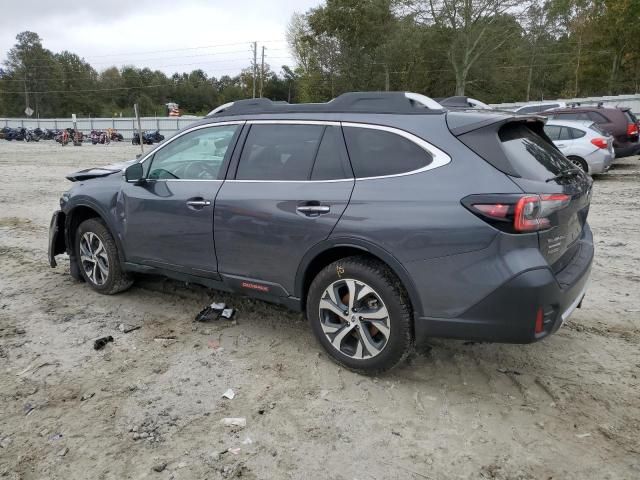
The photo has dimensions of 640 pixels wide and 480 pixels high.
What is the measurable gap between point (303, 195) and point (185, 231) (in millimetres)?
1192

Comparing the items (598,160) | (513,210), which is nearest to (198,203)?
(513,210)

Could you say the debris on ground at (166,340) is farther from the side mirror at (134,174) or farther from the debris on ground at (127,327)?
the side mirror at (134,174)

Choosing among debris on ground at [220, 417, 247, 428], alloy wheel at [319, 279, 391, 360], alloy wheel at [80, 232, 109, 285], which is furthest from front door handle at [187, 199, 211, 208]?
debris on ground at [220, 417, 247, 428]

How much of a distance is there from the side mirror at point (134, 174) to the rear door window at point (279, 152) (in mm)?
1089

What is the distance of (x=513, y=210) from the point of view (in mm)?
2793

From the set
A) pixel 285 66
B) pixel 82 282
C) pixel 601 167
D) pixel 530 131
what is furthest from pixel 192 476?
pixel 285 66

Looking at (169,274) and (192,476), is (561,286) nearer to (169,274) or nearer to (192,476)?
(192,476)

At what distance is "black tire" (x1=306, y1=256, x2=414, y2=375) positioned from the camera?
10.5 ft

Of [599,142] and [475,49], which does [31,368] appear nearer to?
[599,142]

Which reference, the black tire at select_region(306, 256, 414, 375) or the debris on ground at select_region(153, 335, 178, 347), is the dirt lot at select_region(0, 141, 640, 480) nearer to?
the debris on ground at select_region(153, 335, 178, 347)

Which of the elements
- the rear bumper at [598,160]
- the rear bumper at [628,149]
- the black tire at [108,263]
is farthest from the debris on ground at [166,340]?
the rear bumper at [628,149]

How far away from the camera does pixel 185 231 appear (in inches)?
164

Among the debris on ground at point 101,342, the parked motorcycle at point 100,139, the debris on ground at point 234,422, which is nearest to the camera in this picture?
the debris on ground at point 234,422

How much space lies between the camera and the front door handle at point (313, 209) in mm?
3391
